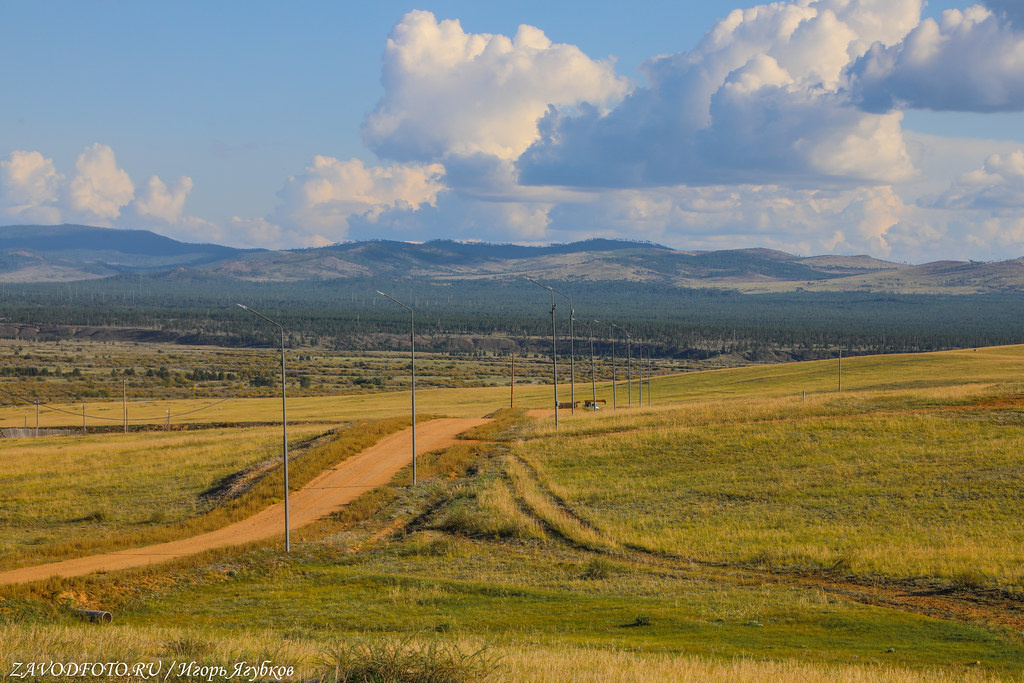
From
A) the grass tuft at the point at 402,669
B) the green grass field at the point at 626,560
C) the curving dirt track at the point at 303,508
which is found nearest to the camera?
the grass tuft at the point at 402,669

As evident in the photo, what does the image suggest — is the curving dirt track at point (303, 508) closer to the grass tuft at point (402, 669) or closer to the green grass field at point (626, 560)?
the green grass field at point (626, 560)

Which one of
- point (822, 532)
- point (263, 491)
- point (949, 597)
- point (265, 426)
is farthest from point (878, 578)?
point (265, 426)

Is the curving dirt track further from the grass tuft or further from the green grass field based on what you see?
the grass tuft

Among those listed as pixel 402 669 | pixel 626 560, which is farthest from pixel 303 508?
pixel 402 669

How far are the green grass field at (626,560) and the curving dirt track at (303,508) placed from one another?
1563mm

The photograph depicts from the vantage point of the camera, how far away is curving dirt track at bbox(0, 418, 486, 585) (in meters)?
28.7

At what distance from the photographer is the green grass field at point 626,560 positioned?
18062mm

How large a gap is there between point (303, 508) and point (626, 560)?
15139 mm

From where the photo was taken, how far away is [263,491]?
41.0m

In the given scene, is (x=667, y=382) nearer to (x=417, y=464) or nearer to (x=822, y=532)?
(x=417, y=464)

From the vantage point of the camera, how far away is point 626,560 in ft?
97.7

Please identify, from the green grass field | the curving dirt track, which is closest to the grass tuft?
the green grass field

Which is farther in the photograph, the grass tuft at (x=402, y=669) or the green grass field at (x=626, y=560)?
the green grass field at (x=626, y=560)

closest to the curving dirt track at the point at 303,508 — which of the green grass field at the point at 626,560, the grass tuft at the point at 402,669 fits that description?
the green grass field at the point at 626,560
